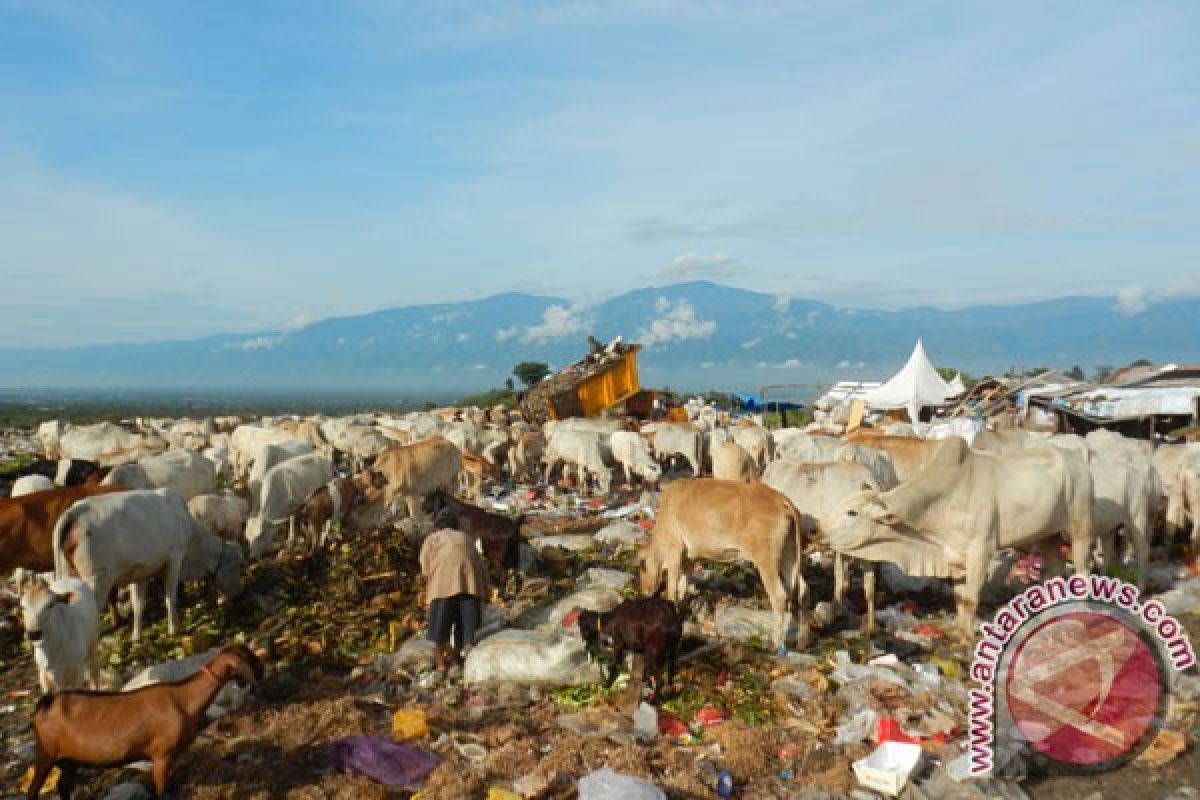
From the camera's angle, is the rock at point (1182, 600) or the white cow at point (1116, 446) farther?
the white cow at point (1116, 446)

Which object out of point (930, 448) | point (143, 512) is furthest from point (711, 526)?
point (930, 448)

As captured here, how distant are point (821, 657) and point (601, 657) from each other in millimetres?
2126

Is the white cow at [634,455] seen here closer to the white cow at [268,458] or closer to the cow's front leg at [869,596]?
the white cow at [268,458]

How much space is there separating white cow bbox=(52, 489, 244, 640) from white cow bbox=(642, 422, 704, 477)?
12244 mm

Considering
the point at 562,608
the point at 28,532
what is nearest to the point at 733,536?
the point at 562,608

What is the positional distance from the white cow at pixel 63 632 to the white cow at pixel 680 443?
48.2 ft

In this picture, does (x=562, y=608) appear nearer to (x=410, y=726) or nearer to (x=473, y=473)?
(x=410, y=726)

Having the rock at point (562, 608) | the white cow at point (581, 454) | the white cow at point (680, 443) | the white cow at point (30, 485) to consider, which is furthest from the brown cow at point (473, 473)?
the rock at point (562, 608)

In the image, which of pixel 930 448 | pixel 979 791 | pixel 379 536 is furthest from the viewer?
pixel 930 448

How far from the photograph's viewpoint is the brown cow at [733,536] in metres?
8.09

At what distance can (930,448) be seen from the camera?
13.8 meters

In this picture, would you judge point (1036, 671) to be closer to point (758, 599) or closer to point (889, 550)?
point (889, 550)

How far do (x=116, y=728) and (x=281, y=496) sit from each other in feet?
23.5

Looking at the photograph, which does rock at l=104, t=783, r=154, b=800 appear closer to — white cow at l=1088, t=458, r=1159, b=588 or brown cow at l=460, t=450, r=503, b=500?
white cow at l=1088, t=458, r=1159, b=588
